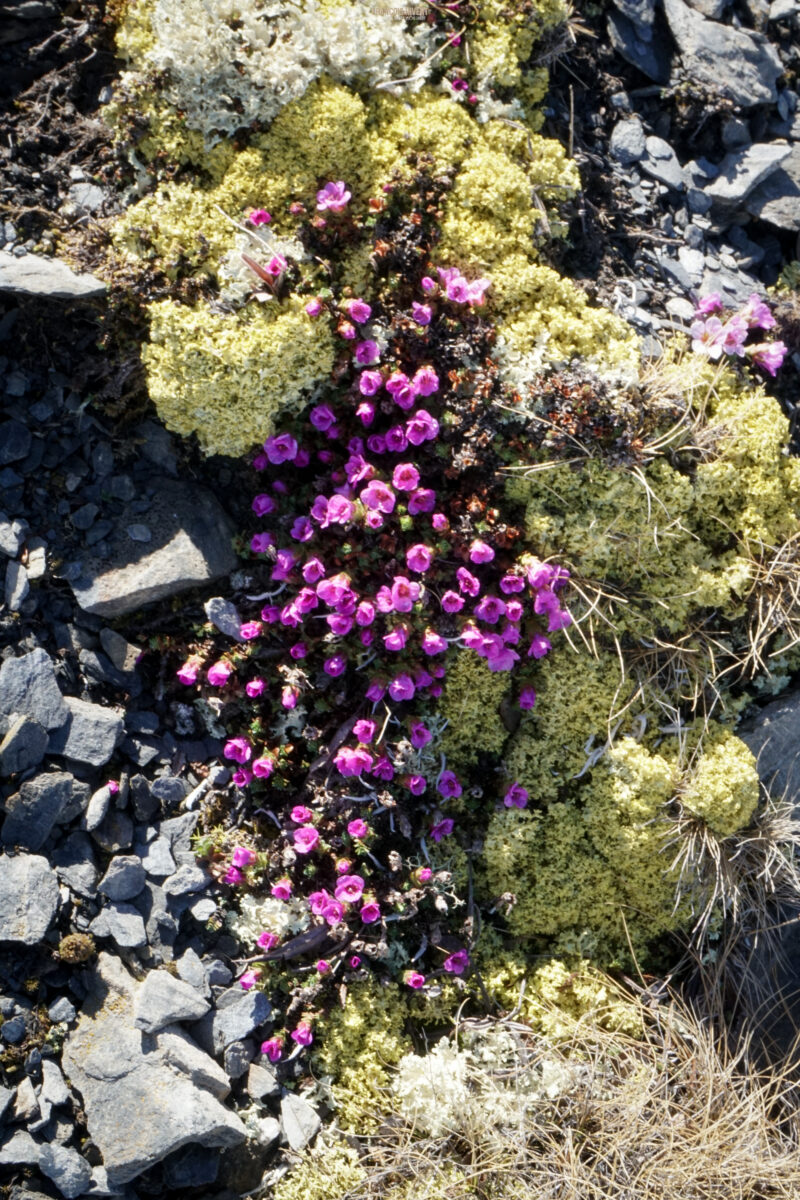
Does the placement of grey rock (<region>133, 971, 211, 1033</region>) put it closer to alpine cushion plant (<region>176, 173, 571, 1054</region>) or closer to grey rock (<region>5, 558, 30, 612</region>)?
alpine cushion plant (<region>176, 173, 571, 1054</region>)

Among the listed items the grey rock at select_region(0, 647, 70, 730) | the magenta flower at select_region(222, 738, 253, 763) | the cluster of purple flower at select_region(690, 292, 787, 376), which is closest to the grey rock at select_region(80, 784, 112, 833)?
the grey rock at select_region(0, 647, 70, 730)

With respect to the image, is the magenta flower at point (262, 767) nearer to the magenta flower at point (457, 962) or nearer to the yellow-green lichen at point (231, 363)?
the magenta flower at point (457, 962)

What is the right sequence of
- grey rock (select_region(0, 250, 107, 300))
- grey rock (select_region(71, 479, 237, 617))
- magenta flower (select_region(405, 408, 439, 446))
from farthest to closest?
grey rock (select_region(71, 479, 237, 617)) < grey rock (select_region(0, 250, 107, 300)) < magenta flower (select_region(405, 408, 439, 446))

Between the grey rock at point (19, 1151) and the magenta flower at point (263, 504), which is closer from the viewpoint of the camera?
the grey rock at point (19, 1151)

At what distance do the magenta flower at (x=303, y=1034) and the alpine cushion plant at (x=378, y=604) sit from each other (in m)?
0.03

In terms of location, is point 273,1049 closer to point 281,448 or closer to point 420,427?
point 281,448

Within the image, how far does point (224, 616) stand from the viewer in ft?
16.4

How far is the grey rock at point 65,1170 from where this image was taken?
4.34 m

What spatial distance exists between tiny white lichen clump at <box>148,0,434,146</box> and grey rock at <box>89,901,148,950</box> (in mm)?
4041

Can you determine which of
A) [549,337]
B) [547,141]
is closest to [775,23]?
[547,141]

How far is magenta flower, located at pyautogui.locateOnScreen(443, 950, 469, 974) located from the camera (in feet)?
15.7

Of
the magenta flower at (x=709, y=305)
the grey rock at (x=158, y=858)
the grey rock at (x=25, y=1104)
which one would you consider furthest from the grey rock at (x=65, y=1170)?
the magenta flower at (x=709, y=305)

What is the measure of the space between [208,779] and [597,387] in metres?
2.99

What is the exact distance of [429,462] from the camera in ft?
16.0
